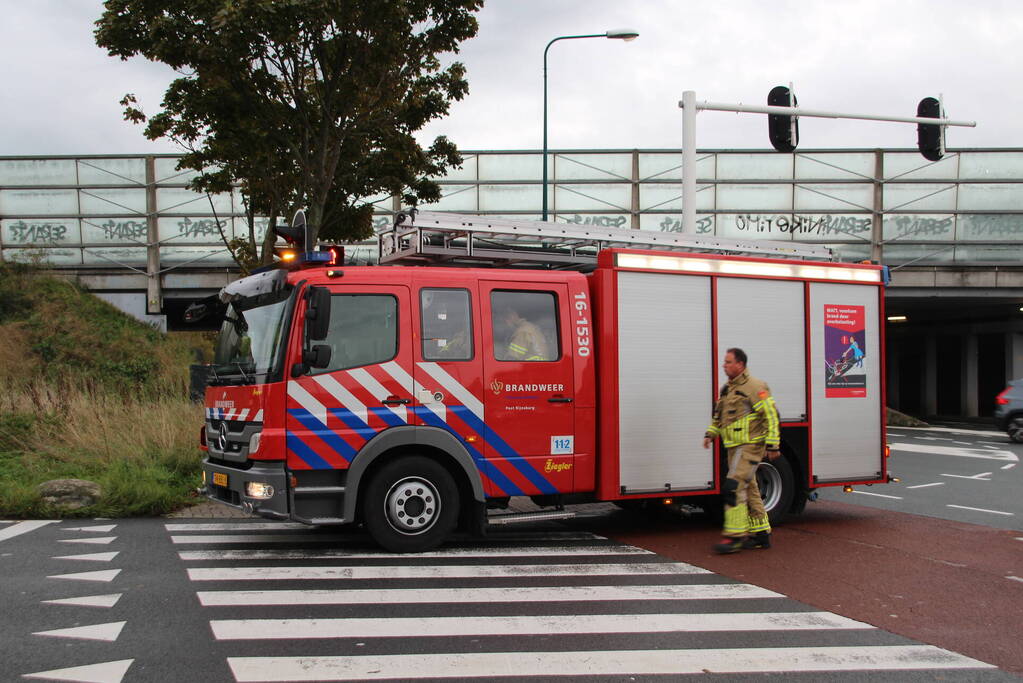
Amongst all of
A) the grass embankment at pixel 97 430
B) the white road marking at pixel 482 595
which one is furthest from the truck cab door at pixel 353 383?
the grass embankment at pixel 97 430

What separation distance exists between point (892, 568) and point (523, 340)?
3699 mm

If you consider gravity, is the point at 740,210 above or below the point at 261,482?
above

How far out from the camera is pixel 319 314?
7074 millimetres

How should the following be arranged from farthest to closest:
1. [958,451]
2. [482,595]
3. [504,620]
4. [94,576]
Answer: [958,451] < [94,576] < [482,595] < [504,620]

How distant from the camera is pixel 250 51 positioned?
42.0 feet

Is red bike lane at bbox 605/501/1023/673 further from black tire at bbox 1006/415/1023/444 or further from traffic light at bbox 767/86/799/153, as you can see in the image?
black tire at bbox 1006/415/1023/444

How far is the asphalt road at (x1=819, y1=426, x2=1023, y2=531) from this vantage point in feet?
35.4

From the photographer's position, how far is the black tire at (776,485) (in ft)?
30.0

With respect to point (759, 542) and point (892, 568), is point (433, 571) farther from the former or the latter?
point (892, 568)

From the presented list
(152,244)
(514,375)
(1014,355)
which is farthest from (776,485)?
(1014,355)

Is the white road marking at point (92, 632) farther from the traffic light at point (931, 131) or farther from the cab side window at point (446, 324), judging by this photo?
the traffic light at point (931, 131)

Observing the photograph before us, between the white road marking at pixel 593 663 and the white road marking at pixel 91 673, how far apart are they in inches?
22.2

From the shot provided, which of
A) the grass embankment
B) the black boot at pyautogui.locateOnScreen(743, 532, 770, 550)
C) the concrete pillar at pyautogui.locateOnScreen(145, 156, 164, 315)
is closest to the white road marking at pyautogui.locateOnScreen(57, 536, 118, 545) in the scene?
the grass embankment

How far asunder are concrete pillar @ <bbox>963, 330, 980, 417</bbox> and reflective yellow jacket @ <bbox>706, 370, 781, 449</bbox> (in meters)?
31.2
